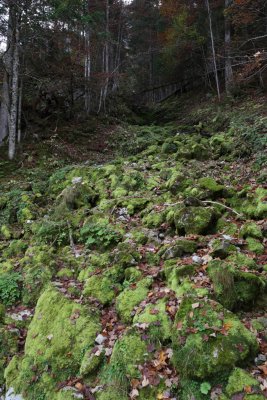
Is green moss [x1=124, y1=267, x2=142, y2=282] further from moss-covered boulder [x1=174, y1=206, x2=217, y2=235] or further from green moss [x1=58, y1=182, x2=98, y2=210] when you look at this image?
green moss [x1=58, y1=182, x2=98, y2=210]

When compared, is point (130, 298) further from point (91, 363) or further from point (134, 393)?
point (134, 393)

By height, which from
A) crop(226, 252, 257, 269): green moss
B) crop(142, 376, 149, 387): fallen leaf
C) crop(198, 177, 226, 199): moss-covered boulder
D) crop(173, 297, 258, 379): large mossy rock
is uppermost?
crop(198, 177, 226, 199): moss-covered boulder

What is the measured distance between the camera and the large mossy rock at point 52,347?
4180 millimetres

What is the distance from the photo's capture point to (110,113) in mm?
21984

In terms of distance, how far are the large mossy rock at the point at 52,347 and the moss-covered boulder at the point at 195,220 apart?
249 cm

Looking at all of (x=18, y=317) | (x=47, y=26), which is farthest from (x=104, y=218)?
(x=47, y=26)

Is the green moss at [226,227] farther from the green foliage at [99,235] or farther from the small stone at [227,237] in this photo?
the green foliage at [99,235]

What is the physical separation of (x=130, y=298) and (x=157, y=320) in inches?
31.3

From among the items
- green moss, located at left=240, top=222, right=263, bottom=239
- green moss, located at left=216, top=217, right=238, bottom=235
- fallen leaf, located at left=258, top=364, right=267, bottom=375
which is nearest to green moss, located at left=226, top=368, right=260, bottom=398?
fallen leaf, located at left=258, top=364, right=267, bottom=375

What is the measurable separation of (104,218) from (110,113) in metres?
15.7

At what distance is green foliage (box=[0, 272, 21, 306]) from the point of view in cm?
583

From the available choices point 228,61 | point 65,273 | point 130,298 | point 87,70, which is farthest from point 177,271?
point 228,61

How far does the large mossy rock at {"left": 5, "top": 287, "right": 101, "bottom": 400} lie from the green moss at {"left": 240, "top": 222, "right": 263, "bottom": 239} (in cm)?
305

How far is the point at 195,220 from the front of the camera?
6234mm
